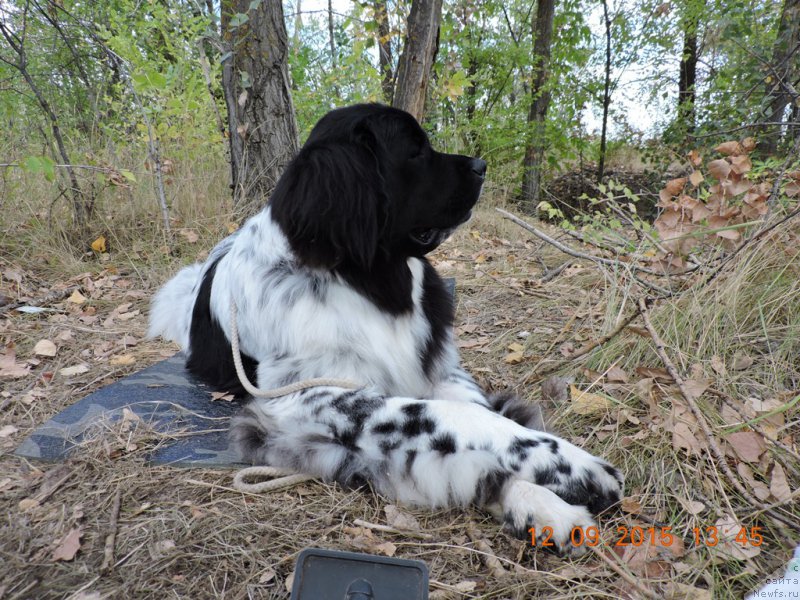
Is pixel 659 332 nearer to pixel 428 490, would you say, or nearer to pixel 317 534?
pixel 428 490

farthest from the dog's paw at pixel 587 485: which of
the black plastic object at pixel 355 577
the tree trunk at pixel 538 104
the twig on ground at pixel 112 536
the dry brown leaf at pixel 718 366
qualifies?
the tree trunk at pixel 538 104

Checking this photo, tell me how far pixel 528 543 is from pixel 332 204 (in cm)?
137

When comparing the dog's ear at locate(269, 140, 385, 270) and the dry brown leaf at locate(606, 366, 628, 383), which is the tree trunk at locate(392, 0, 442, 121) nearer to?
the dog's ear at locate(269, 140, 385, 270)

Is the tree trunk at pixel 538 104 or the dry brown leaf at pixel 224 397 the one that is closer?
the dry brown leaf at pixel 224 397

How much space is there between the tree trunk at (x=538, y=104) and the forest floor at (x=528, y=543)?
21.0 ft

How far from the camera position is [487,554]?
1.63m

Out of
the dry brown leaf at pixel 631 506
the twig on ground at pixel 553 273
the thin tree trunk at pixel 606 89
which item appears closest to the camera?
the dry brown leaf at pixel 631 506

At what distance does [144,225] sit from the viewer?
5.17 m

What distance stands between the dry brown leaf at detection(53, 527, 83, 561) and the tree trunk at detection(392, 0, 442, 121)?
13.7 ft

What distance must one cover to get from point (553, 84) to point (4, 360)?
333 inches

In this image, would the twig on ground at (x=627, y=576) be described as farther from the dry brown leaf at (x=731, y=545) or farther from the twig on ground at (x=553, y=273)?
the twig on ground at (x=553, y=273)

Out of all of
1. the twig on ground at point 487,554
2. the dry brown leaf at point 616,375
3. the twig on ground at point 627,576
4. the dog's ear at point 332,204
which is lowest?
the twig on ground at point 487,554

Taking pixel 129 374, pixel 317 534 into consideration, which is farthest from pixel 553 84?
pixel 317 534
